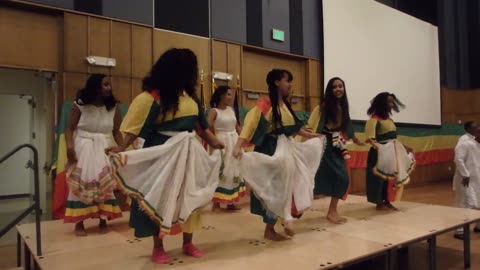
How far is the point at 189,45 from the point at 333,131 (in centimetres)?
259

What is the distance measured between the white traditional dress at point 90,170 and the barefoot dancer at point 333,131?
5.55 feet

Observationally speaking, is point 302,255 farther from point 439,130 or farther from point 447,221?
point 439,130

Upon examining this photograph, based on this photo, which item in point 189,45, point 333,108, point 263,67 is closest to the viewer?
point 333,108

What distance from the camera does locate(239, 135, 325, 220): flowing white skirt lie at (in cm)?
272

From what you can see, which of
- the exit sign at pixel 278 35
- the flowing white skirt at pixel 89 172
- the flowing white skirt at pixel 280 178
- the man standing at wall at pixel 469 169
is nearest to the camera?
the flowing white skirt at pixel 280 178

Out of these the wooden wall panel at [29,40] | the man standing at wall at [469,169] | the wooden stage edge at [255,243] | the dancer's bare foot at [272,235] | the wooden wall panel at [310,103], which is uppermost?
the wooden wall panel at [29,40]

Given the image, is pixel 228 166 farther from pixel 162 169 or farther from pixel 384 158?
pixel 162 169

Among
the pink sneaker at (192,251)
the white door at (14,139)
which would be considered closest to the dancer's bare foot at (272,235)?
the pink sneaker at (192,251)

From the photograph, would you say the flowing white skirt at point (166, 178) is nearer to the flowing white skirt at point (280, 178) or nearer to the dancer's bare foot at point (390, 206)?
the flowing white skirt at point (280, 178)

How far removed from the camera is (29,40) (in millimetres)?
4156

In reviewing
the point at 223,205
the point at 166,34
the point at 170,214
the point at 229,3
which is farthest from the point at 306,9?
the point at 170,214

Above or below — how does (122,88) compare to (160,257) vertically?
above

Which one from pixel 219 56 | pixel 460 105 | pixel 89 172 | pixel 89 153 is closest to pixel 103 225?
pixel 89 172

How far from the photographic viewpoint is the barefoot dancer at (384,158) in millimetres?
3916
